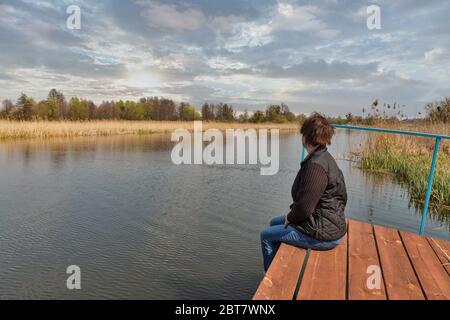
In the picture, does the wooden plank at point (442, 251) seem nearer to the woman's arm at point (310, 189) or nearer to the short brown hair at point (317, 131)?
the woman's arm at point (310, 189)

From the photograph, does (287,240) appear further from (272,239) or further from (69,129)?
(69,129)

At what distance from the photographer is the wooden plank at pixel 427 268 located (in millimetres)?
1907

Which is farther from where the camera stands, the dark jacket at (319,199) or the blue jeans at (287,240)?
the blue jeans at (287,240)

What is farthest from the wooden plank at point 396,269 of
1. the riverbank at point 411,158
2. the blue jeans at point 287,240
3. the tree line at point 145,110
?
the tree line at point 145,110

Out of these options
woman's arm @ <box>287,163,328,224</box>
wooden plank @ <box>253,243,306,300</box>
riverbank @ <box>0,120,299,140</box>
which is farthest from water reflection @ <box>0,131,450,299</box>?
riverbank @ <box>0,120,299,140</box>

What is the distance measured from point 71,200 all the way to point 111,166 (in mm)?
3432

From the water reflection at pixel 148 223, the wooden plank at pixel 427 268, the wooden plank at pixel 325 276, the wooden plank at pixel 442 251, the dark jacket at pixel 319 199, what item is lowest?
the water reflection at pixel 148 223

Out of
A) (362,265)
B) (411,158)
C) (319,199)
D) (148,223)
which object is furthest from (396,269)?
(411,158)

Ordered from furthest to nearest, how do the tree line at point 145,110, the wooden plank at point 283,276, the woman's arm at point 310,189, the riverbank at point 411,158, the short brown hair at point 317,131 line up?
the tree line at point 145,110
the riverbank at point 411,158
the short brown hair at point 317,131
the woman's arm at point 310,189
the wooden plank at point 283,276

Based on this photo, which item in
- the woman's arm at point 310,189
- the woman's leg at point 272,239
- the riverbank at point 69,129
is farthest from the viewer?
the riverbank at point 69,129

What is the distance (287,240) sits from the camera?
2.39m
